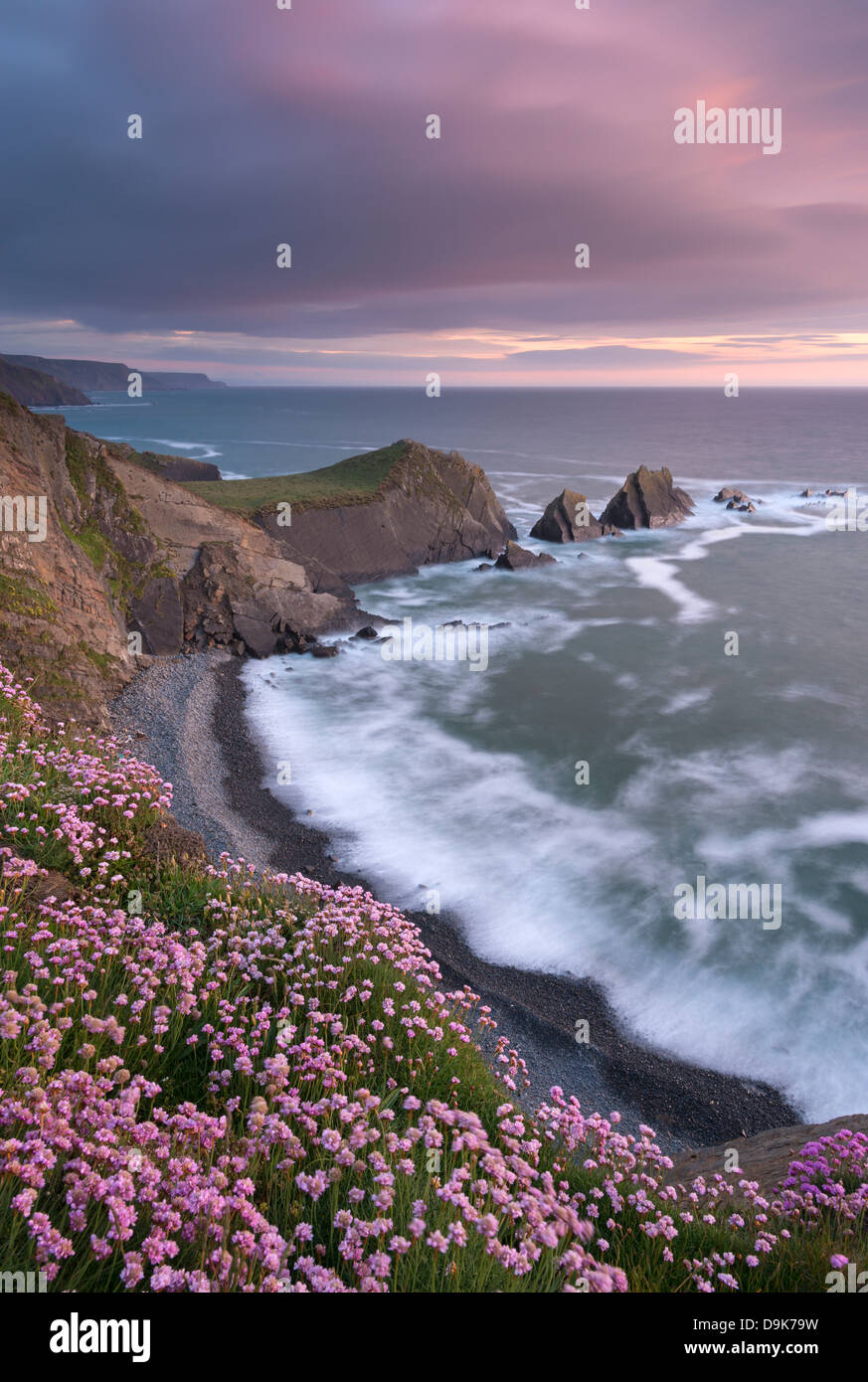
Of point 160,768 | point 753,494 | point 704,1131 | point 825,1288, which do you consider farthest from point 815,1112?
point 753,494

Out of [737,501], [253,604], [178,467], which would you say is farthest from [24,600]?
[737,501]

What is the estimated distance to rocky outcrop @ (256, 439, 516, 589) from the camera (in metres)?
45.3

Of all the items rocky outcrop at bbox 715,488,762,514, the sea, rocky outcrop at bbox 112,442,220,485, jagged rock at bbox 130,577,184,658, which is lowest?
the sea

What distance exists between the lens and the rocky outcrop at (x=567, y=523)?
61.4 m

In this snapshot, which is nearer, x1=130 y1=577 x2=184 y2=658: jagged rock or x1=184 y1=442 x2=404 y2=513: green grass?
x1=130 y1=577 x2=184 y2=658: jagged rock

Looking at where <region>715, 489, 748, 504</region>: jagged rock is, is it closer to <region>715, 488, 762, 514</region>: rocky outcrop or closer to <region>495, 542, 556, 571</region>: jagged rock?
<region>715, 488, 762, 514</region>: rocky outcrop

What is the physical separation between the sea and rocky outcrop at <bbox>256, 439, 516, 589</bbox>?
2.23 meters

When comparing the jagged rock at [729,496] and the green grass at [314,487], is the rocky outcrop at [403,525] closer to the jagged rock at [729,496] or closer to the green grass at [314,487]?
the green grass at [314,487]

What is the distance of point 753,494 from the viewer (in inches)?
3381

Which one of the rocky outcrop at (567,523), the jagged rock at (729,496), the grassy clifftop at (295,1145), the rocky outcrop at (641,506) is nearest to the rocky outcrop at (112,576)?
the grassy clifftop at (295,1145)

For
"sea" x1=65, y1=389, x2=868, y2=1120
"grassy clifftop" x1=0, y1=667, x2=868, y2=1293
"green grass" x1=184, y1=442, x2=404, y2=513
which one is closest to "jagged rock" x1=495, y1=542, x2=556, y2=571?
"sea" x1=65, y1=389, x2=868, y2=1120

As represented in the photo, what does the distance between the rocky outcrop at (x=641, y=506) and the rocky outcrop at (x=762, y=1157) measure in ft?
201

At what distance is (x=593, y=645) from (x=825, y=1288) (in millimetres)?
34329
